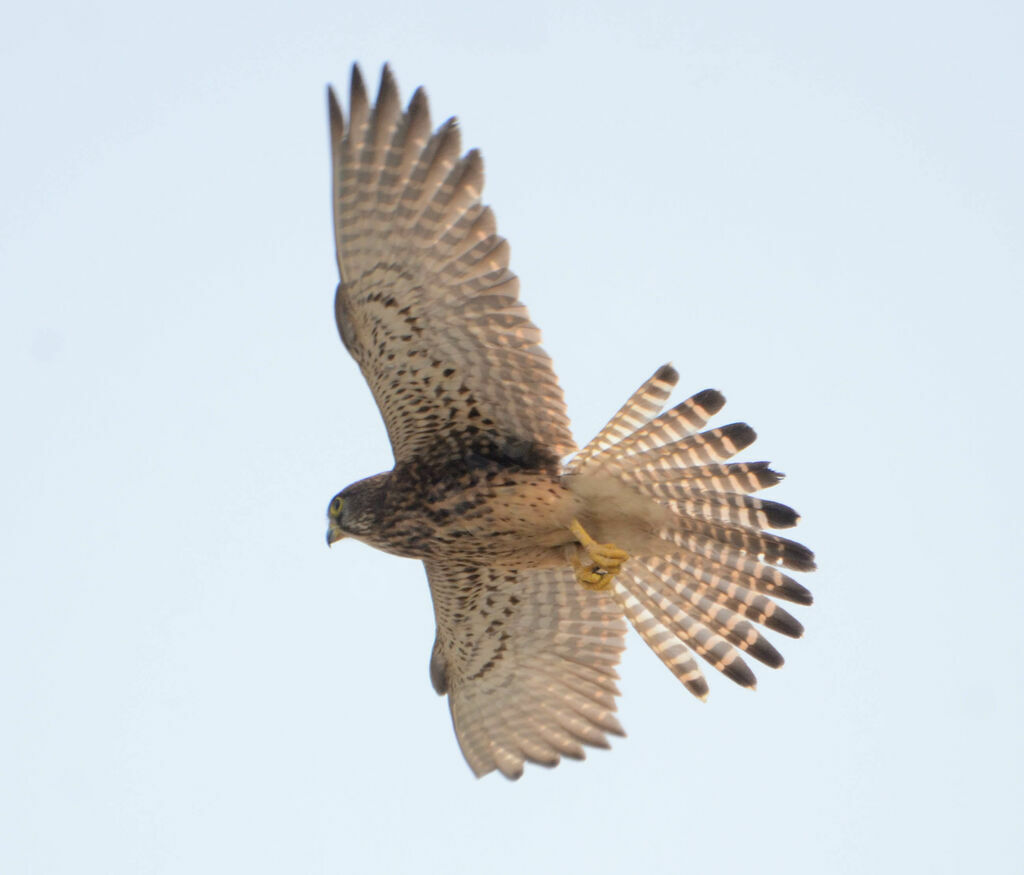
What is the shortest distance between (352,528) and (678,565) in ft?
6.43

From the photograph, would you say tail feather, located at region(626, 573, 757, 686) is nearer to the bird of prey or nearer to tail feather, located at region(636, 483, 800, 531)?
the bird of prey

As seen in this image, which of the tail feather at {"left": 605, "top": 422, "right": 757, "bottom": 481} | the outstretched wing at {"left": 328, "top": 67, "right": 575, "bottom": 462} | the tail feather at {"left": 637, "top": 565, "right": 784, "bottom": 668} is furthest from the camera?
the tail feather at {"left": 637, "top": 565, "right": 784, "bottom": 668}

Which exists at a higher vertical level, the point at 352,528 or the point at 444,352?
the point at 444,352

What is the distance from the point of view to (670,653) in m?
9.91

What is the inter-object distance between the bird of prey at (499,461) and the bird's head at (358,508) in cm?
1

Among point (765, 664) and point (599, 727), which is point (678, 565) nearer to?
point (765, 664)

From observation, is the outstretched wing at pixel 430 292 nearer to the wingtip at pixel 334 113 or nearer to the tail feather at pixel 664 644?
the wingtip at pixel 334 113

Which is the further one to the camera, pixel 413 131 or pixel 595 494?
pixel 595 494

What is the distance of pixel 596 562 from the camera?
9281mm

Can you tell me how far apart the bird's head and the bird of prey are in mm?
15

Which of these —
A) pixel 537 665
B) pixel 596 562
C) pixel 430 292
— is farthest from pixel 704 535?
pixel 430 292

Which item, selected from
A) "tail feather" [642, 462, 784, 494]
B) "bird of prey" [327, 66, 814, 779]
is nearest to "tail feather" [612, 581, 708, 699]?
"bird of prey" [327, 66, 814, 779]

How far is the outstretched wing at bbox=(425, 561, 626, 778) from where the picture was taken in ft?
33.8

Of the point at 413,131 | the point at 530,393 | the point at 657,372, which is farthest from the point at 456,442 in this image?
the point at 413,131
